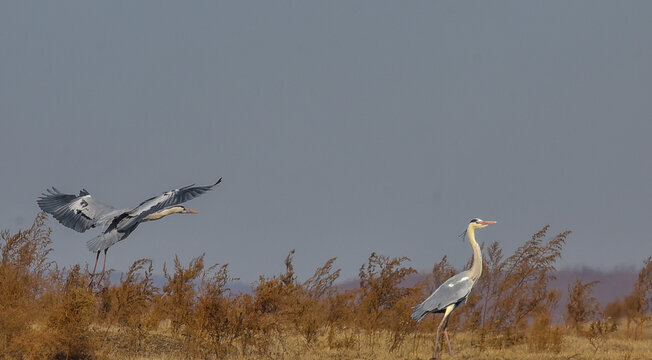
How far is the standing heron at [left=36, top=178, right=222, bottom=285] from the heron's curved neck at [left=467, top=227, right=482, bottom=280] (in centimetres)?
438

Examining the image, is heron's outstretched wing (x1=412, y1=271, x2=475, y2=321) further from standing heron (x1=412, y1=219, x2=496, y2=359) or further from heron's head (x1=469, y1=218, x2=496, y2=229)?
heron's head (x1=469, y1=218, x2=496, y2=229)

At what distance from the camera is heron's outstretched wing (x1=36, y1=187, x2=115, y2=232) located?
13375 mm

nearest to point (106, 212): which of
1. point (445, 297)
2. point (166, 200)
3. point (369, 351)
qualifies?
point (166, 200)

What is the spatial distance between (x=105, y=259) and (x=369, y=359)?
15.2 feet

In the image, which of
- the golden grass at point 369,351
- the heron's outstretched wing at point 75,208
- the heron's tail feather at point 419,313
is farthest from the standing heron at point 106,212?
the heron's tail feather at point 419,313

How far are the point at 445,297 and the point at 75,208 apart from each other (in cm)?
675

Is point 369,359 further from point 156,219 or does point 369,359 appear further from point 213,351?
point 156,219

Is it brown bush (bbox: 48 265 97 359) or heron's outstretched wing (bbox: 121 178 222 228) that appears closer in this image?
brown bush (bbox: 48 265 97 359)

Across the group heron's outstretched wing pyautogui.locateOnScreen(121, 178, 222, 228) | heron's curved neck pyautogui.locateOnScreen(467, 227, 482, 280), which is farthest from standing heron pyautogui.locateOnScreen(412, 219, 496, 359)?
heron's outstretched wing pyautogui.locateOnScreen(121, 178, 222, 228)

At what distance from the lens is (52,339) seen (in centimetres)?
1039

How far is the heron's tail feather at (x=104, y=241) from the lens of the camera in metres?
12.4

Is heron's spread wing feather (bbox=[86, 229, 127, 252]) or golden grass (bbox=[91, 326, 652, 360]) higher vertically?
heron's spread wing feather (bbox=[86, 229, 127, 252])

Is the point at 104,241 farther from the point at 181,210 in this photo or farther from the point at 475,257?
the point at 475,257

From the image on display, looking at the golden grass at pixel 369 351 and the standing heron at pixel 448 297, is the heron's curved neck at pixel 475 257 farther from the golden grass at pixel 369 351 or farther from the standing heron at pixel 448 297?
the golden grass at pixel 369 351
